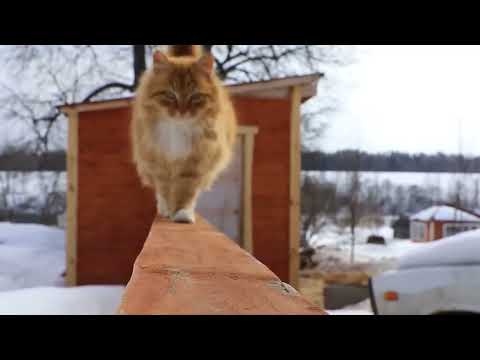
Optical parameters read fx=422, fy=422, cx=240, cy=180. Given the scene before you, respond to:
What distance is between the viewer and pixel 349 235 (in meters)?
8.98

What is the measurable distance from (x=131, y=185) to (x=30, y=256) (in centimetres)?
189

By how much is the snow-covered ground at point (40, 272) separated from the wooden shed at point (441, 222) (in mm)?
4166

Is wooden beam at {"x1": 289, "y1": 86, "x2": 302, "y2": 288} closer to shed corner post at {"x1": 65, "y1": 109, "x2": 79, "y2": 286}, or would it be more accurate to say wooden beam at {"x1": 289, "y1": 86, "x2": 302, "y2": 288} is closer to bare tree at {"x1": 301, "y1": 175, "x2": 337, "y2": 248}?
shed corner post at {"x1": 65, "y1": 109, "x2": 79, "y2": 286}

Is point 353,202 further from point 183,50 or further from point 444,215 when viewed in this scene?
point 183,50

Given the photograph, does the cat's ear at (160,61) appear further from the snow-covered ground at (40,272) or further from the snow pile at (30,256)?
the snow pile at (30,256)

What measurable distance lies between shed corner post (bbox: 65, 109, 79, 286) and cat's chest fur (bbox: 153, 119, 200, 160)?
377 cm

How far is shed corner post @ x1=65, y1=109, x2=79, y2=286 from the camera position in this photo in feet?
18.1

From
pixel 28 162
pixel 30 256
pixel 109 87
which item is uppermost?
pixel 109 87

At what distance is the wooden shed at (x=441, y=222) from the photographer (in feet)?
18.3

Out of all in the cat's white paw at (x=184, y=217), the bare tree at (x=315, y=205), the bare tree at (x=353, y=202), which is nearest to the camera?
the cat's white paw at (x=184, y=217)

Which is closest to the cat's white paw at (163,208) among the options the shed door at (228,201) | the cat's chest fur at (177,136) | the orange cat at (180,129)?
the orange cat at (180,129)

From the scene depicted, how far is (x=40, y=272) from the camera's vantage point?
5.88 m

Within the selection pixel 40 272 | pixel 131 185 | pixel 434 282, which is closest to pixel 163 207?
pixel 434 282
